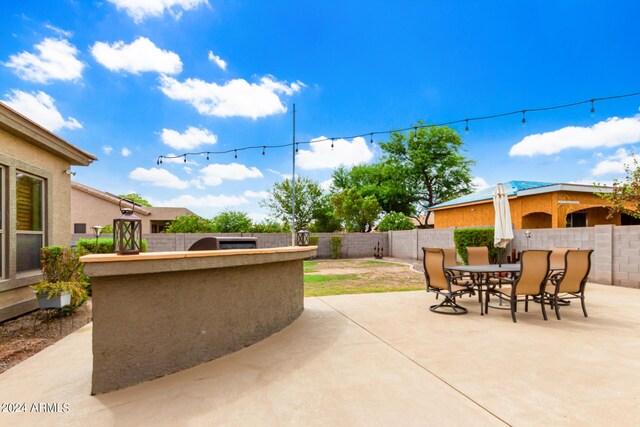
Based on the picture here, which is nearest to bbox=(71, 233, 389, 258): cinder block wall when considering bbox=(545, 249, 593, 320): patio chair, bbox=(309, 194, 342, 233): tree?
bbox=(309, 194, 342, 233): tree

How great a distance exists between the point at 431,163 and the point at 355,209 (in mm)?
11249

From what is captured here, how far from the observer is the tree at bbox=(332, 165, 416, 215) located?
36.1 m

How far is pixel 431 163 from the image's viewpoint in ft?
115

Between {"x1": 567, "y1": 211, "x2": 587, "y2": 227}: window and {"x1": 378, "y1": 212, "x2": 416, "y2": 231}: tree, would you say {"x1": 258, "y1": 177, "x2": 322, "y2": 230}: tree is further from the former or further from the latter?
{"x1": 567, "y1": 211, "x2": 587, "y2": 227}: window

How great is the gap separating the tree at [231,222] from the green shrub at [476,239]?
1348cm

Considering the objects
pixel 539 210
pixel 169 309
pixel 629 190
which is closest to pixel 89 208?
pixel 169 309

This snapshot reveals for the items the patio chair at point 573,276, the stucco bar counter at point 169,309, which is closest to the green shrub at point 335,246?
the patio chair at point 573,276

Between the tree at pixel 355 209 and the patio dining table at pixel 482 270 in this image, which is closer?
the patio dining table at pixel 482 270

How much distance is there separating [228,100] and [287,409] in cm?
1917

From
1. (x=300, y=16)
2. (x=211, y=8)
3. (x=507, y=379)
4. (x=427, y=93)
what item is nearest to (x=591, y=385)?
(x=507, y=379)

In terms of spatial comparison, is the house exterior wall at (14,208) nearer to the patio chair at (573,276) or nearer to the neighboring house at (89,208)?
the patio chair at (573,276)

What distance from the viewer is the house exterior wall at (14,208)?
529 cm

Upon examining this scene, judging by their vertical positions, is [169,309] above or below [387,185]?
below

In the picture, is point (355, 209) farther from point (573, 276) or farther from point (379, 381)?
point (379, 381)
